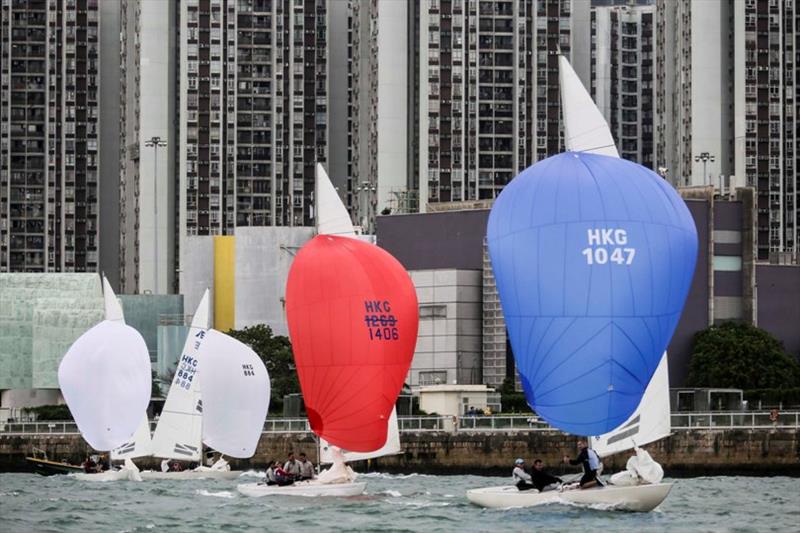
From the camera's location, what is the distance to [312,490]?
61.4 meters

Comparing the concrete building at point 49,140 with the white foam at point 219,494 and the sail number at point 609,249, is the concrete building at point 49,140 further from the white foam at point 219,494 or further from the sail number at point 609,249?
the sail number at point 609,249

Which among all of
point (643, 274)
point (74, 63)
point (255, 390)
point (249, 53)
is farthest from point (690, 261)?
point (74, 63)

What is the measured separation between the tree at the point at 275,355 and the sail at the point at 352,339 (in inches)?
2175

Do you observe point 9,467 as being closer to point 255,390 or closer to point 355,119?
point 255,390

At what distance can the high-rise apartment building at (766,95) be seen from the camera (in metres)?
162

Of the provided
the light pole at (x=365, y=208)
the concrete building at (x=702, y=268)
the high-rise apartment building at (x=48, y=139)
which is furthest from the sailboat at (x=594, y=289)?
the high-rise apartment building at (x=48, y=139)

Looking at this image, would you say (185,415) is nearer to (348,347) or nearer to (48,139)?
(348,347)

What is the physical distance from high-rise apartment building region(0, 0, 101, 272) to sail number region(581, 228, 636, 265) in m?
145

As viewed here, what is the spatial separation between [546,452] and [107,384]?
18.7m

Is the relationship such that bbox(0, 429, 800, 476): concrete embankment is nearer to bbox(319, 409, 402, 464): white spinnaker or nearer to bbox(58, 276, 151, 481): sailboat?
bbox(58, 276, 151, 481): sailboat

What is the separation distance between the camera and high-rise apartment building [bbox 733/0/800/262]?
16188cm

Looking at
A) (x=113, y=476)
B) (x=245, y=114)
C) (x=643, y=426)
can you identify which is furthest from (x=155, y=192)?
(x=643, y=426)

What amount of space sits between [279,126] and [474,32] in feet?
73.3

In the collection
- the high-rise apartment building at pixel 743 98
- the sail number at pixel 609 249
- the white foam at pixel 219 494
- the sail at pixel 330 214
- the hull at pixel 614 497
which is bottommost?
the white foam at pixel 219 494
